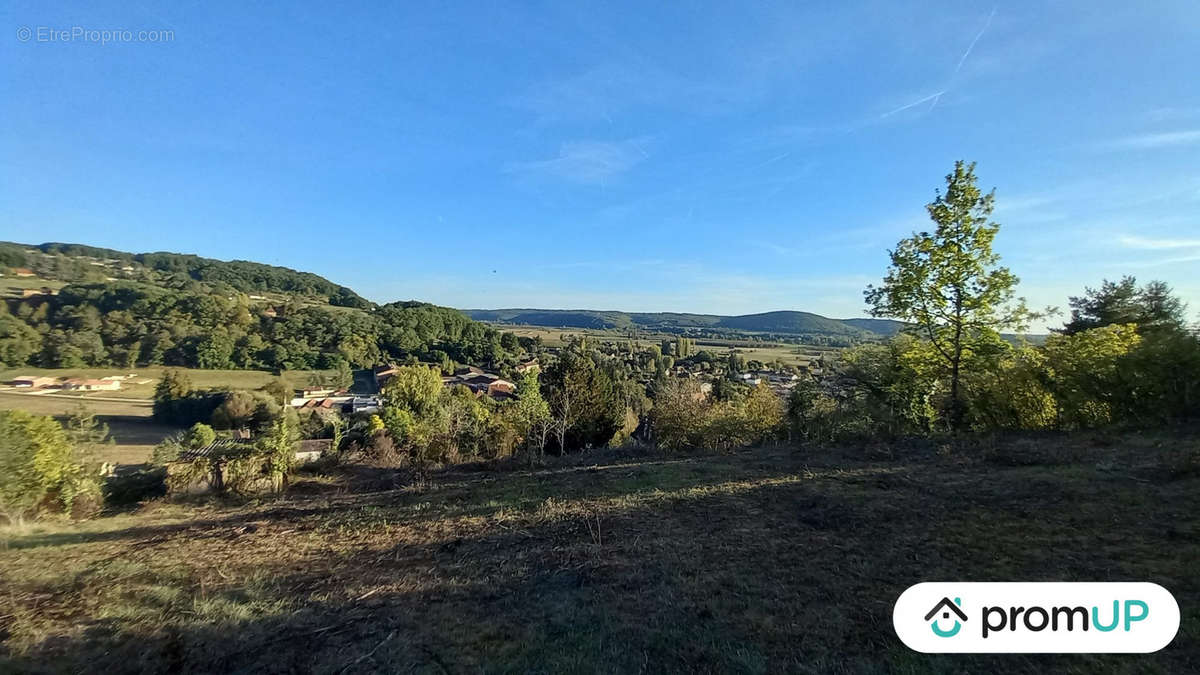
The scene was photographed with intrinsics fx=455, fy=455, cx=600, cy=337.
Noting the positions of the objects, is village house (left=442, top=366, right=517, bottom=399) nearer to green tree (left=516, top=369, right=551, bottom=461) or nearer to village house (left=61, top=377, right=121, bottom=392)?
green tree (left=516, top=369, right=551, bottom=461)

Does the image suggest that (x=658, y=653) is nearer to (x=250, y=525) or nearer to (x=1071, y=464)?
(x=250, y=525)

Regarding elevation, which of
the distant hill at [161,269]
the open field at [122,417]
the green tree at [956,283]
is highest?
the distant hill at [161,269]

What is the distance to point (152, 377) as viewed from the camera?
46750 mm

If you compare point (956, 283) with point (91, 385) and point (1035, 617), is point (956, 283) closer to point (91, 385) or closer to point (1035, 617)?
point (1035, 617)

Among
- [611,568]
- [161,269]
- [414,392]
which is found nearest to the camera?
[611,568]

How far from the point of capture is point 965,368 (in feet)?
37.9

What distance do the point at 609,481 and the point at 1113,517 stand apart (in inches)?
268

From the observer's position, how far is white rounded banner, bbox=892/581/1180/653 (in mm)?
3039

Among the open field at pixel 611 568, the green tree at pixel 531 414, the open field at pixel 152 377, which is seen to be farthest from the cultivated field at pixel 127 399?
the open field at pixel 611 568

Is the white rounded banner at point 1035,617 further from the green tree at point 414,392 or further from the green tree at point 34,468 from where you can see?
the green tree at point 414,392

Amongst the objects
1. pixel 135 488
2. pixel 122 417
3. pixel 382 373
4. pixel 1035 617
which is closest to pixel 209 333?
pixel 382 373

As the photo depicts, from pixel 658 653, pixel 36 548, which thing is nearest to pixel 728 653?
pixel 658 653

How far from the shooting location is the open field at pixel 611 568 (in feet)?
10.3

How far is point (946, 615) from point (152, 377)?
214ft
